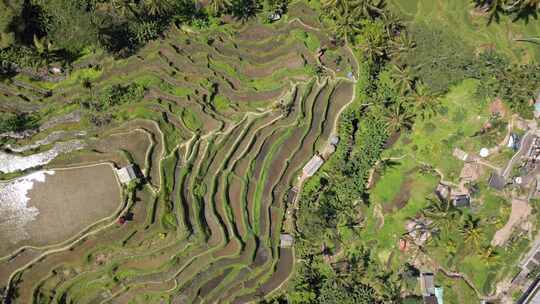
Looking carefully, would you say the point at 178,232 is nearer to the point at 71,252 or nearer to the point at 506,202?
the point at 71,252

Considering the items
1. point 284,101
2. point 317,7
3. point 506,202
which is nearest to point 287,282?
point 284,101

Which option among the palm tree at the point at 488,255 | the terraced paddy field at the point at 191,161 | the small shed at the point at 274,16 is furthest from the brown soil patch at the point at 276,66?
the palm tree at the point at 488,255

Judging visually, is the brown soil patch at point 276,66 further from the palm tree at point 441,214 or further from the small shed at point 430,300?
the small shed at point 430,300

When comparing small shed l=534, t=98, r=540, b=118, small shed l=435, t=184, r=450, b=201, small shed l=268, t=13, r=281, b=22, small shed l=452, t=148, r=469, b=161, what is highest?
small shed l=268, t=13, r=281, b=22

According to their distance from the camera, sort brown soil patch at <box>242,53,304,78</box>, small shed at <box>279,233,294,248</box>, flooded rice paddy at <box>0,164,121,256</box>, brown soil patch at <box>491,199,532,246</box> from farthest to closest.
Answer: brown soil patch at <box>491,199,532,246</box>
small shed at <box>279,233,294,248</box>
brown soil patch at <box>242,53,304,78</box>
flooded rice paddy at <box>0,164,121,256</box>

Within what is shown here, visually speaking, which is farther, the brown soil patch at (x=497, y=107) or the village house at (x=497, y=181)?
the brown soil patch at (x=497, y=107)

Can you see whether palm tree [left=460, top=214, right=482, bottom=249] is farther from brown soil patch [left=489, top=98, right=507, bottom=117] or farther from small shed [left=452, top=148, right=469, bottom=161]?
brown soil patch [left=489, top=98, right=507, bottom=117]

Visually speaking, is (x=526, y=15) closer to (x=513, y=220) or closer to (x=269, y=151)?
(x=513, y=220)

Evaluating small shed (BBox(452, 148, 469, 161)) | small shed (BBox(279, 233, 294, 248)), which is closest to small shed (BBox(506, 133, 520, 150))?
small shed (BBox(452, 148, 469, 161))
